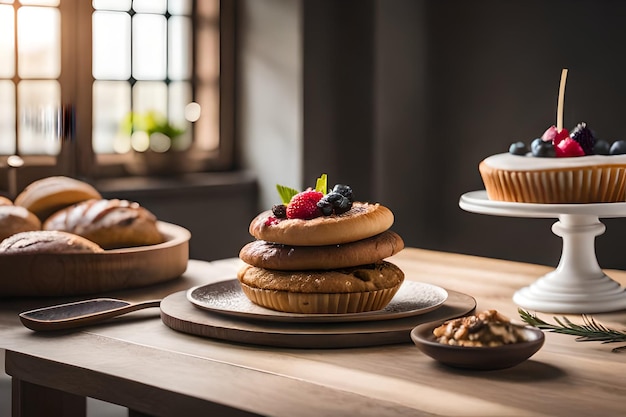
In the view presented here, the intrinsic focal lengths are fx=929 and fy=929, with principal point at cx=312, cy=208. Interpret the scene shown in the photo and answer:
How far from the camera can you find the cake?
1.50 meters

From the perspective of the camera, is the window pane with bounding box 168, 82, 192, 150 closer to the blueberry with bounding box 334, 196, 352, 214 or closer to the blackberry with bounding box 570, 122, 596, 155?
the blackberry with bounding box 570, 122, 596, 155

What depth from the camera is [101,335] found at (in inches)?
49.9

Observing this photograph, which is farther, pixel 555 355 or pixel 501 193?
pixel 501 193

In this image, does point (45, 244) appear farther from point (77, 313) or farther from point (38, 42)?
point (38, 42)

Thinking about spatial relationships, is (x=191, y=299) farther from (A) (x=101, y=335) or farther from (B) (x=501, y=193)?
(B) (x=501, y=193)

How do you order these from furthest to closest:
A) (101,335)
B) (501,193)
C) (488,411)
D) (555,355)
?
(501,193), (101,335), (555,355), (488,411)

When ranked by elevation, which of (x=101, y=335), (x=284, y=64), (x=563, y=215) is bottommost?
(x=101, y=335)

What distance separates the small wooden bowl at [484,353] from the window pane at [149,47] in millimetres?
2959

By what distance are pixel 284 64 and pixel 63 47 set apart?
95 cm

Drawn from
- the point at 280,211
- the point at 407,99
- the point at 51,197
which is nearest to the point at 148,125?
the point at 407,99

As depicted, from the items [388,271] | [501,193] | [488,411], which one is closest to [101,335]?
[388,271]

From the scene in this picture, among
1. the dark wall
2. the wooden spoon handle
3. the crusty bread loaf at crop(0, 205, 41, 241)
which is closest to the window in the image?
the dark wall

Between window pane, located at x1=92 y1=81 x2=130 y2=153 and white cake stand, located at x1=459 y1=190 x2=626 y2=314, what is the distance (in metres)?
2.43

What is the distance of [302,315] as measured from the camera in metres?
1.23
